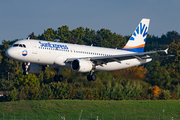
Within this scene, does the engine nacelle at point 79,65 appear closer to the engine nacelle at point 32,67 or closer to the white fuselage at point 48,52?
the white fuselage at point 48,52

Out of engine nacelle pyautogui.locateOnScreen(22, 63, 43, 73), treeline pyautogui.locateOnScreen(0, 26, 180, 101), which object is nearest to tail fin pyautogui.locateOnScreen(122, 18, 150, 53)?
treeline pyautogui.locateOnScreen(0, 26, 180, 101)

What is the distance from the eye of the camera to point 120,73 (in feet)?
165

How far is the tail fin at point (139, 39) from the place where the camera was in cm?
5146

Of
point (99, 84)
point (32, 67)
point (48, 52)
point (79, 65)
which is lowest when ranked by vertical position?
point (99, 84)

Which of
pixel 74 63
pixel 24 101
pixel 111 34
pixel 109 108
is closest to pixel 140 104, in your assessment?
pixel 109 108

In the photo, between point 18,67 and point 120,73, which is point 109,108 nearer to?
point 120,73

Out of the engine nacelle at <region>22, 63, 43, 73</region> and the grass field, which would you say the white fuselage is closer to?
the engine nacelle at <region>22, 63, 43, 73</region>

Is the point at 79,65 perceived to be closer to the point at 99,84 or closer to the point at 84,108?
the point at 99,84

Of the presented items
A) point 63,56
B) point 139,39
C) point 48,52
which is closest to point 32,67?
point 48,52

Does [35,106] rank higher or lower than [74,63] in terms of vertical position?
lower

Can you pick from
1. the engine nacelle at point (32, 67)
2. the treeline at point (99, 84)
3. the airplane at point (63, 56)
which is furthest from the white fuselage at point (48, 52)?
the treeline at point (99, 84)

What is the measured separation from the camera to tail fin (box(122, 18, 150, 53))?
51459 millimetres

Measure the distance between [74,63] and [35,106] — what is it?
107ft

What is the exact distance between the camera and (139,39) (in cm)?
5309
